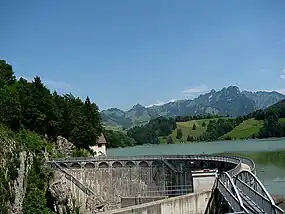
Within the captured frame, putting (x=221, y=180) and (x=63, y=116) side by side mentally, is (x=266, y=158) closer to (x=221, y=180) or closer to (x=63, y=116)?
(x=63, y=116)

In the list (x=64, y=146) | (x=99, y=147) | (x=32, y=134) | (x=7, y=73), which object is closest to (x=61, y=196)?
(x=32, y=134)

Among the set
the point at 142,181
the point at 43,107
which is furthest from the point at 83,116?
the point at 142,181

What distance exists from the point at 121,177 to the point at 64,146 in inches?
774

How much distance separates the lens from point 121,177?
2781 inches

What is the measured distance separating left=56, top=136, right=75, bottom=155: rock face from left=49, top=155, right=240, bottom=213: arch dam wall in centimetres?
1258

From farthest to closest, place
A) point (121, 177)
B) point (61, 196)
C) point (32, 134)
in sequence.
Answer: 1. point (32, 134)
2. point (121, 177)
3. point (61, 196)

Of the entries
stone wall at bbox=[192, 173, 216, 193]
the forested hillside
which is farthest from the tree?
stone wall at bbox=[192, 173, 216, 193]

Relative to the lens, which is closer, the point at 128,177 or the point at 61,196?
the point at 61,196

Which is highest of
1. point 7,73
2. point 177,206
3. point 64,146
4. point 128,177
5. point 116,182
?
point 7,73

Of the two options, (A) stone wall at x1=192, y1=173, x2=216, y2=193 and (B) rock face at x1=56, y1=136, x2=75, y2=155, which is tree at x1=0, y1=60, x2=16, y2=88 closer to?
(B) rock face at x1=56, y1=136, x2=75, y2=155

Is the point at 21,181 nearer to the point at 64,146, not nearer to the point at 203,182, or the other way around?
the point at 64,146

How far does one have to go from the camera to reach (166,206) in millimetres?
22969

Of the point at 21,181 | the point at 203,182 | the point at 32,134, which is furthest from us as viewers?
the point at 32,134

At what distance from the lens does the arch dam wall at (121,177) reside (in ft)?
209
